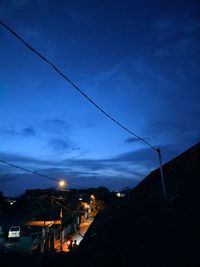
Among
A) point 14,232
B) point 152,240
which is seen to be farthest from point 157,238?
point 14,232

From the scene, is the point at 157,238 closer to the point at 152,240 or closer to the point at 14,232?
the point at 152,240

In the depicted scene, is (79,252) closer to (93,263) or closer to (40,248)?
(93,263)

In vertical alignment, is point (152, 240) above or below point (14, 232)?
below

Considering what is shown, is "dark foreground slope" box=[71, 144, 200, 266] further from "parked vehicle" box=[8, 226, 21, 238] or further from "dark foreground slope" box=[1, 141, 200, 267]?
"parked vehicle" box=[8, 226, 21, 238]

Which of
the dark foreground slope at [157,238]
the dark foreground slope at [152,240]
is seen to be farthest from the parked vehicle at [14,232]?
the dark foreground slope at [157,238]

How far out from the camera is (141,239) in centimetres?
723

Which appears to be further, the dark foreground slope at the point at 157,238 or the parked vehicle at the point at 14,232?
the parked vehicle at the point at 14,232

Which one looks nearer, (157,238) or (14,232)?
(157,238)

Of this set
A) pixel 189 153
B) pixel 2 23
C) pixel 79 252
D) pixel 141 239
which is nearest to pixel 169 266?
pixel 141 239

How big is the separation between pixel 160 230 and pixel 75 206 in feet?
127

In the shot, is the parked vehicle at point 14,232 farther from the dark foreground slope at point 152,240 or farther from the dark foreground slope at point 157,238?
the dark foreground slope at point 157,238

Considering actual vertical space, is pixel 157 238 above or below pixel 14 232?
below

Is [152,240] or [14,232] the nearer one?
[152,240]

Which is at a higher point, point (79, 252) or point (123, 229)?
point (123, 229)
